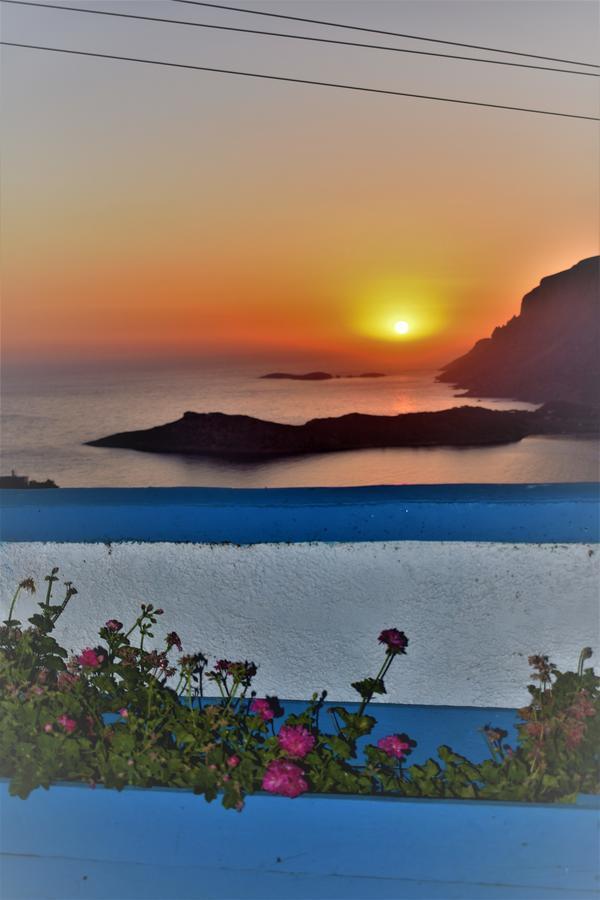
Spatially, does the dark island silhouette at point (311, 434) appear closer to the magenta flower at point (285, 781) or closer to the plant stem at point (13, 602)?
the plant stem at point (13, 602)

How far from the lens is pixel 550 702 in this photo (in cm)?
218

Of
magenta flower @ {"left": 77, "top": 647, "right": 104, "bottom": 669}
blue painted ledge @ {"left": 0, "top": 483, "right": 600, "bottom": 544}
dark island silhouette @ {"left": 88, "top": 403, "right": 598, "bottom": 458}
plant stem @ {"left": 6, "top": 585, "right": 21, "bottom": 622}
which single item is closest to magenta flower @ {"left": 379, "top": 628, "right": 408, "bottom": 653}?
blue painted ledge @ {"left": 0, "top": 483, "right": 600, "bottom": 544}

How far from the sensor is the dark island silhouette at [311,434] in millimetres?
5973

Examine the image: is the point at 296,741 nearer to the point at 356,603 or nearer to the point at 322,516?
the point at 356,603

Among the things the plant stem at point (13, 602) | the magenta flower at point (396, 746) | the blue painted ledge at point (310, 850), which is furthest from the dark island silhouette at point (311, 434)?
the blue painted ledge at point (310, 850)

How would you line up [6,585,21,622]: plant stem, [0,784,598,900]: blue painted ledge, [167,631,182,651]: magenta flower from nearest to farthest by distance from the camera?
1. [0,784,598,900]: blue painted ledge
2. [167,631,182,651]: magenta flower
3. [6,585,21,622]: plant stem

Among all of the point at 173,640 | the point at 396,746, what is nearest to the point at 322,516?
the point at 173,640

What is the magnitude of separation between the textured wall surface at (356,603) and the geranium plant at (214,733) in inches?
2.2

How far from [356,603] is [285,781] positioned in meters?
0.57

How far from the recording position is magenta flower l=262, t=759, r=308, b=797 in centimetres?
188

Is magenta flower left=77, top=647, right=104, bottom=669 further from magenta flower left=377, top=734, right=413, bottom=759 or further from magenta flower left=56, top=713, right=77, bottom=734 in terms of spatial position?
magenta flower left=377, top=734, right=413, bottom=759

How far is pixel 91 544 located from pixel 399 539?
0.83m

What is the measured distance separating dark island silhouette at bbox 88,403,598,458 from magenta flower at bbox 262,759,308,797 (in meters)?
3.81

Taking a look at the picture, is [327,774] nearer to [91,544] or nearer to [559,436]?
[91,544]
